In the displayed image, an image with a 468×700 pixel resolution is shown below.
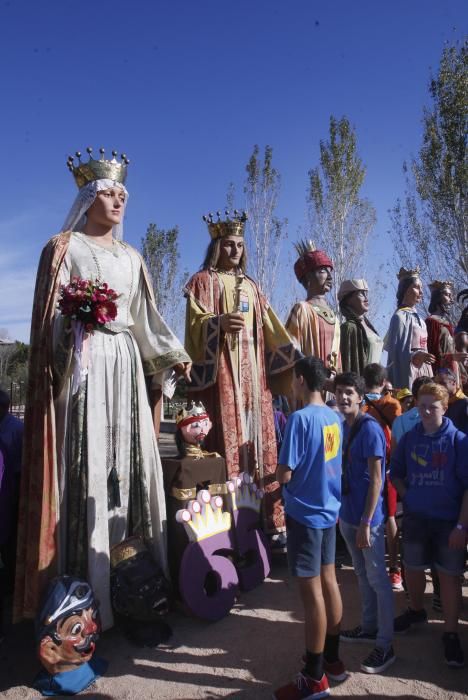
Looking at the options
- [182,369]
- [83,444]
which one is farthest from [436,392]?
[83,444]

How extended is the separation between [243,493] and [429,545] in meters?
1.46

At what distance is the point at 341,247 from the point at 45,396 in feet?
55.2

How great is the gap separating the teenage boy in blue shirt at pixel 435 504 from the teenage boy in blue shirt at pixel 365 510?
21 centimetres

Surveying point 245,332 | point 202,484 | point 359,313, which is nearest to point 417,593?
point 202,484

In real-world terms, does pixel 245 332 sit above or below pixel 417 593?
above

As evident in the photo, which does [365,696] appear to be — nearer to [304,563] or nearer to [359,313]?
[304,563]

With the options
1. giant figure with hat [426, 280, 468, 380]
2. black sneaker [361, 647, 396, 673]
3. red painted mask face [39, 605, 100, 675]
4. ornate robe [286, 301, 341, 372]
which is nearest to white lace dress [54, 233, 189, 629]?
red painted mask face [39, 605, 100, 675]

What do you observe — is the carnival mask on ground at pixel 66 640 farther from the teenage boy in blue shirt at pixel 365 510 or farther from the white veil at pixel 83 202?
the white veil at pixel 83 202

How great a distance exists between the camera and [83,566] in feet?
10.9

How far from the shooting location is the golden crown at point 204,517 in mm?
3600

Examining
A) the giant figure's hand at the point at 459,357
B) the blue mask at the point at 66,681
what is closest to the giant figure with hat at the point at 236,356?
the giant figure's hand at the point at 459,357

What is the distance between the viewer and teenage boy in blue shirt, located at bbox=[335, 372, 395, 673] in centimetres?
304

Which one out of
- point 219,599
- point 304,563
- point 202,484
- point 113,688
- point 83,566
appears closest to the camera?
point 304,563

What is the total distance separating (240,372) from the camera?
4.63m
